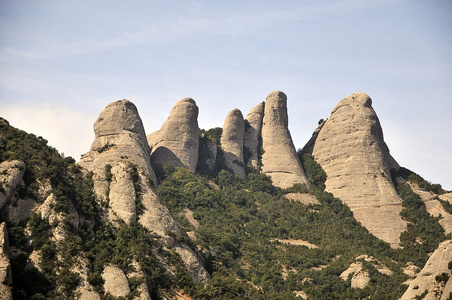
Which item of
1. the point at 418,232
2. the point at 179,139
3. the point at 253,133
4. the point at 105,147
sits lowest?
the point at 418,232

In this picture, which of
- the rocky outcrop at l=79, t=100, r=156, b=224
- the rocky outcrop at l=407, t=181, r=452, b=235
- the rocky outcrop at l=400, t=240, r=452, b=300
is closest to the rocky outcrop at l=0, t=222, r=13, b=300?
the rocky outcrop at l=79, t=100, r=156, b=224

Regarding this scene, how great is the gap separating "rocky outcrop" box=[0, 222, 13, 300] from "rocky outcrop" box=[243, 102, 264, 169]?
61.5m

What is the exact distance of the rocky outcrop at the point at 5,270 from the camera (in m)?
39.5

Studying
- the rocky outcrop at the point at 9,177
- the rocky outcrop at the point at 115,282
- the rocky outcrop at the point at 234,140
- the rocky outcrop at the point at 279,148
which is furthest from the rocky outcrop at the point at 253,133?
the rocky outcrop at the point at 115,282

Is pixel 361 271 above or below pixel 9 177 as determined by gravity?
below

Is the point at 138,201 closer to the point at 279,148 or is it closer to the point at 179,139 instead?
the point at 179,139

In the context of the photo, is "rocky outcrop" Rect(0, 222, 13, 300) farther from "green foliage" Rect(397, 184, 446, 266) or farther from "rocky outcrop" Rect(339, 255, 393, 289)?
"green foliage" Rect(397, 184, 446, 266)

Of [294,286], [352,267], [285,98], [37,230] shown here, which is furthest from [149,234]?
[285,98]

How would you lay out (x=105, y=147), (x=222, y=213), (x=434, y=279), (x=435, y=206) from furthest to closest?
(x=435, y=206) → (x=222, y=213) → (x=105, y=147) → (x=434, y=279)

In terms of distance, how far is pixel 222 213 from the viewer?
286 feet

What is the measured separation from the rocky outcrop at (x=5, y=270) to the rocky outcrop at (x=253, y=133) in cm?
6155

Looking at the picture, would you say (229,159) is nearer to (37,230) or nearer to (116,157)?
(116,157)

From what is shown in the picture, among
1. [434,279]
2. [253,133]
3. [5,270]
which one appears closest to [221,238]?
[434,279]

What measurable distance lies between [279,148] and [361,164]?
13146mm
